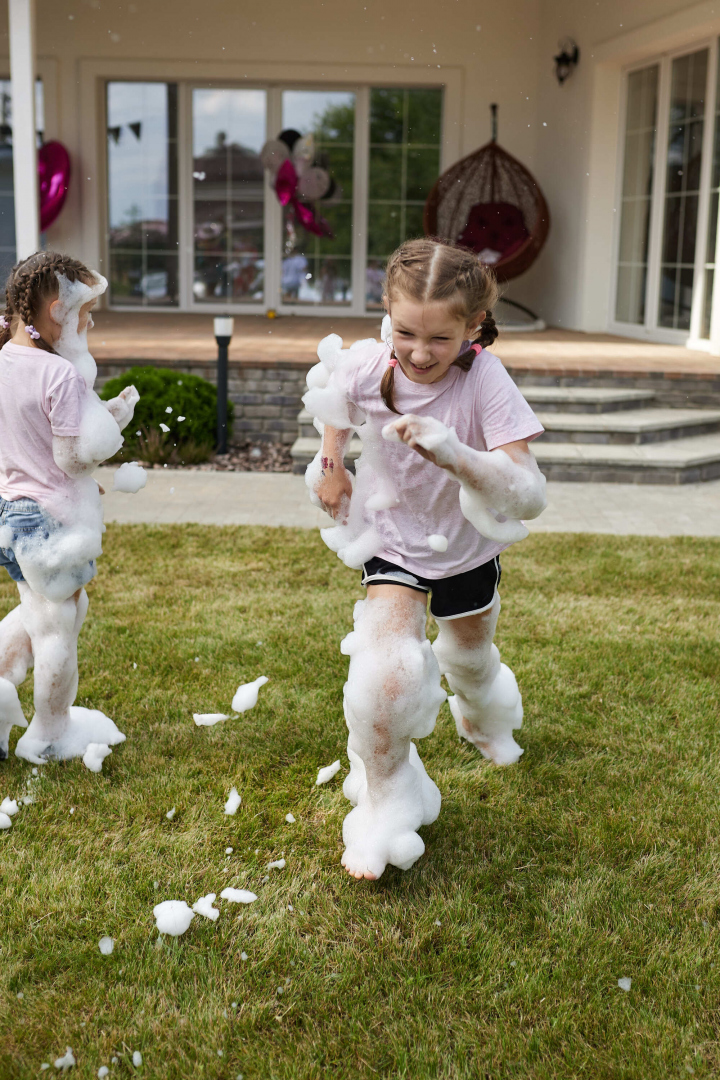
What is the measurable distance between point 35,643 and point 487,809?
1.18 metres

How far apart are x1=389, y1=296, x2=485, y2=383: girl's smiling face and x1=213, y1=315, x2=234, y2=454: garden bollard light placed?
4516mm

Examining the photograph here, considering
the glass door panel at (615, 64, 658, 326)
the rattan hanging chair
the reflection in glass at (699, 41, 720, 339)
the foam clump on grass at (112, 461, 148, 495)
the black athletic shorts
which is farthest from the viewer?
the rattan hanging chair

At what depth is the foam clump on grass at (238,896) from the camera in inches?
82.0

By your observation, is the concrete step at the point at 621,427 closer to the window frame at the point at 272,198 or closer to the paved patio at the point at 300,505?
the paved patio at the point at 300,505

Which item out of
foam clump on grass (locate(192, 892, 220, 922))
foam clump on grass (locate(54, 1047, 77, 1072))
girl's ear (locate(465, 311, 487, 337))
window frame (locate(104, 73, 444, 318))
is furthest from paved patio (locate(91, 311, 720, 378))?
foam clump on grass (locate(54, 1047, 77, 1072))

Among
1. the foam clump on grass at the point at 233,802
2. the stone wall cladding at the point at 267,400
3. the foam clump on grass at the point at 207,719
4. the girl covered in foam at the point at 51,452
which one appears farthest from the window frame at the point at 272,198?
the foam clump on grass at the point at 233,802

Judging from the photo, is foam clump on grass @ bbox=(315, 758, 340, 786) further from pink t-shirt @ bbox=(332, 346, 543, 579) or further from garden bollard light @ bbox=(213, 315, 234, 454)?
garden bollard light @ bbox=(213, 315, 234, 454)

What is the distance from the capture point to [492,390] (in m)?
2.08

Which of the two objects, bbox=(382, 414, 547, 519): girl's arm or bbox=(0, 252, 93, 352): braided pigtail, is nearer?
bbox=(382, 414, 547, 519): girl's arm

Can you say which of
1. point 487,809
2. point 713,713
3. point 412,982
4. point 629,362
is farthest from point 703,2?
point 412,982

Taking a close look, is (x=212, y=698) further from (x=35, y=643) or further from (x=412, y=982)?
(x=412, y=982)

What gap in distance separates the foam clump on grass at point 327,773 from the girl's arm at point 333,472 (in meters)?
0.71

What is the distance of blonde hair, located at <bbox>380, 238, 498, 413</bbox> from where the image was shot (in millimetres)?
1942

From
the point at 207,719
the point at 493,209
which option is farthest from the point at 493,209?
the point at 207,719
